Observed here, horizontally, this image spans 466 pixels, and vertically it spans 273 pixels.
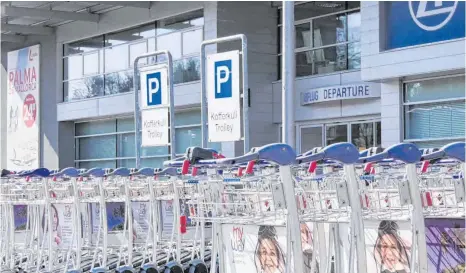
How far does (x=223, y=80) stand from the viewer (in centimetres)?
1175

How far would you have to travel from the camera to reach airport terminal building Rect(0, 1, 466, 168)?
1500 cm

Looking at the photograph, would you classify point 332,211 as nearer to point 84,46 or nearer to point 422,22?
point 422,22

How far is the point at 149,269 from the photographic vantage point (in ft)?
31.6

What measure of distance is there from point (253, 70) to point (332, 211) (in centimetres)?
1350

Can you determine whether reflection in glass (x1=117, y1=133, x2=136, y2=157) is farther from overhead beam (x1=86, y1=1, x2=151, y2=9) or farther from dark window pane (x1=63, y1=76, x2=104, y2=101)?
overhead beam (x1=86, y1=1, x2=151, y2=9)

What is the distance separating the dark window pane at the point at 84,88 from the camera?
79.9 ft

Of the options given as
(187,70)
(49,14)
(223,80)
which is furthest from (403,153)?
(49,14)

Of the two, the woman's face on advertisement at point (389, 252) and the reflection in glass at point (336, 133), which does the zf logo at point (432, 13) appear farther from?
the woman's face on advertisement at point (389, 252)

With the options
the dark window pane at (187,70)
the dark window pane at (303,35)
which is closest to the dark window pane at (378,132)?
the dark window pane at (303,35)

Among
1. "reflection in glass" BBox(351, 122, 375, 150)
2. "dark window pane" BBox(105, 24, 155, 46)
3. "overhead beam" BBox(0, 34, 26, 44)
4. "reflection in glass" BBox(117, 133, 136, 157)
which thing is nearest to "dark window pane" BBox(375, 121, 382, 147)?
"reflection in glass" BBox(351, 122, 375, 150)

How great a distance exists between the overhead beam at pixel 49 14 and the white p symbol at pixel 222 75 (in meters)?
12.4

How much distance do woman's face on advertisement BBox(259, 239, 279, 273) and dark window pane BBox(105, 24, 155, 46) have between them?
653 inches

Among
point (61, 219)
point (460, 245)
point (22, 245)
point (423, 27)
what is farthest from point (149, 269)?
point (423, 27)

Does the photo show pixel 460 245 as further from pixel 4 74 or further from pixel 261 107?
pixel 4 74
